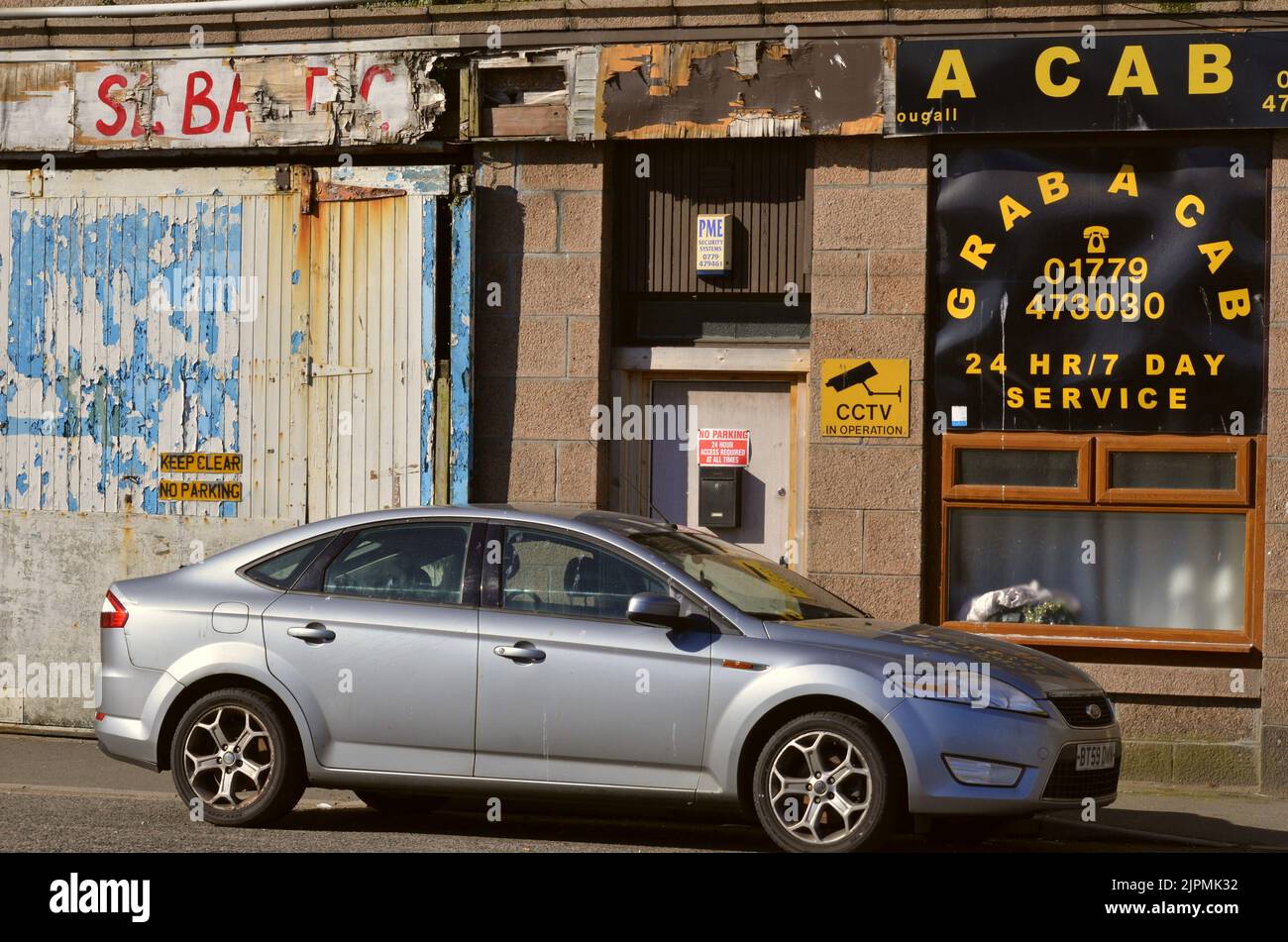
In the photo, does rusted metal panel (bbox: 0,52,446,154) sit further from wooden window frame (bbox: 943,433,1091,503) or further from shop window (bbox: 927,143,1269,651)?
wooden window frame (bbox: 943,433,1091,503)

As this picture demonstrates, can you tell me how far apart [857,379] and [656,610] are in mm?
4310

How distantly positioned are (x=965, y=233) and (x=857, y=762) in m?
4.99

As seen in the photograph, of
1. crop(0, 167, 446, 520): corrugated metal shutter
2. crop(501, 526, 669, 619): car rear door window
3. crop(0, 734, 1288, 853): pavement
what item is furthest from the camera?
crop(0, 167, 446, 520): corrugated metal shutter

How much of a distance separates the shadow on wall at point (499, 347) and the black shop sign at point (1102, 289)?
285cm

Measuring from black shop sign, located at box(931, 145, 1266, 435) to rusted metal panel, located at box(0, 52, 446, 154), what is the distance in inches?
148

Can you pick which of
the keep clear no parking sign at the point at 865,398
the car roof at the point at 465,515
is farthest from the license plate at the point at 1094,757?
the keep clear no parking sign at the point at 865,398

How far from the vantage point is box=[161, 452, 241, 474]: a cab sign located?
1208 cm

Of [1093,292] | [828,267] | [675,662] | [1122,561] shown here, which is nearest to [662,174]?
[828,267]

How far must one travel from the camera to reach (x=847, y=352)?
37.5 ft

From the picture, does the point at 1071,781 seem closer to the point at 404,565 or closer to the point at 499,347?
the point at 404,565

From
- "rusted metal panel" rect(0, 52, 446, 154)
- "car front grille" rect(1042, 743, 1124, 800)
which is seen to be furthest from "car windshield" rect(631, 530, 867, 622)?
"rusted metal panel" rect(0, 52, 446, 154)

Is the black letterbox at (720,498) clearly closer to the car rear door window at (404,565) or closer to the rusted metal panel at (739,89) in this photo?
the rusted metal panel at (739,89)
